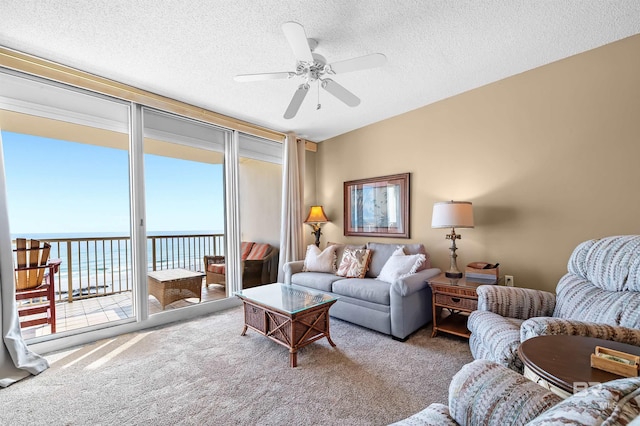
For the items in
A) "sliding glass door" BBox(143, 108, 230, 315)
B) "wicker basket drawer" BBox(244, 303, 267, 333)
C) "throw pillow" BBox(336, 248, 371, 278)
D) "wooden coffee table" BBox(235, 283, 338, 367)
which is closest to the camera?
"wooden coffee table" BBox(235, 283, 338, 367)

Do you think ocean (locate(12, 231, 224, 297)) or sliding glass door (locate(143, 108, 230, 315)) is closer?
sliding glass door (locate(143, 108, 230, 315))

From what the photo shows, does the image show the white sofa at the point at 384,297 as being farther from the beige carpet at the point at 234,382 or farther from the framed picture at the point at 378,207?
the framed picture at the point at 378,207

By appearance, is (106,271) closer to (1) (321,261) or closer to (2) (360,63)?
(1) (321,261)

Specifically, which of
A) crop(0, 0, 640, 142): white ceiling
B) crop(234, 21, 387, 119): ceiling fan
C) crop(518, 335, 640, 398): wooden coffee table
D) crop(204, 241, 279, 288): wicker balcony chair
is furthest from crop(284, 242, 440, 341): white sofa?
crop(0, 0, 640, 142): white ceiling

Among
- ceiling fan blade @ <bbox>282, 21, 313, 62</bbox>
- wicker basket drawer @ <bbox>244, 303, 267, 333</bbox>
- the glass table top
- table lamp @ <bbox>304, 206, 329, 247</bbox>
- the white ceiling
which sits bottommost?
wicker basket drawer @ <bbox>244, 303, 267, 333</bbox>

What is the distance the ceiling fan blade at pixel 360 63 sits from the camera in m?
1.81

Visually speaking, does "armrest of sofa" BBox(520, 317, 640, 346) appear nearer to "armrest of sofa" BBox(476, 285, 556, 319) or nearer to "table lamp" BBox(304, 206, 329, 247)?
"armrest of sofa" BBox(476, 285, 556, 319)

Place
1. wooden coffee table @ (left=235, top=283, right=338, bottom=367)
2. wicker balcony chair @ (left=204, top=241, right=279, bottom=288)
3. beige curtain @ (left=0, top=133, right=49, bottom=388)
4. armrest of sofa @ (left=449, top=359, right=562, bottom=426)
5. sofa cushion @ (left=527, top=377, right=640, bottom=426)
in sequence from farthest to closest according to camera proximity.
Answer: wicker balcony chair @ (left=204, top=241, right=279, bottom=288)
wooden coffee table @ (left=235, top=283, right=338, bottom=367)
beige curtain @ (left=0, top=133, right=49, bottom=388)
armrest of sofa @ (left=449, top=359, right=562, bottom=426)
sofa cushion @ (left=527, top=377, right=640, bottom=426)

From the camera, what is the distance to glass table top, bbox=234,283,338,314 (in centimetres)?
225

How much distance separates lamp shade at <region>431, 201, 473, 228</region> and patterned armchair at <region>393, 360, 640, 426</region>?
5.75ft

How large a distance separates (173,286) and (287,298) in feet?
5.48

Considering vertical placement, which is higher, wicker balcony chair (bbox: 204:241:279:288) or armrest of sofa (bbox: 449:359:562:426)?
armrest of sofa (bbox: 449:359:562:426)

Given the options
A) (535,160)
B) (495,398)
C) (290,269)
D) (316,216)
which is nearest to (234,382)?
(495,398)

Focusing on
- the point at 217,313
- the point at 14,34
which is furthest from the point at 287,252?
the point at 14,34
